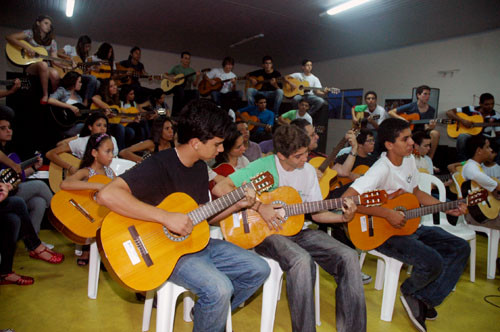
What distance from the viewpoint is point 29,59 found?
5043mm

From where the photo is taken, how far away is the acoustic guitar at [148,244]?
163cm

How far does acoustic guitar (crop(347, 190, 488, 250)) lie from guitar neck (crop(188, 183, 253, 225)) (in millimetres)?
1009

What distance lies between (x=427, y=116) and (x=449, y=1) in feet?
6.77

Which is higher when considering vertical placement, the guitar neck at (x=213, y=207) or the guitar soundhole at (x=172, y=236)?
the guitar neck at (x=213, y=207)

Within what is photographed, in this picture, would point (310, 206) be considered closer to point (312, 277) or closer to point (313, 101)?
point (312, 277)

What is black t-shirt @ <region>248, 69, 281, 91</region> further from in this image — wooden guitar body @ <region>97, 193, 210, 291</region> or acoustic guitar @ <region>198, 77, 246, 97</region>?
wooden guitar body @ <region>97, 193, 210, 291</region>

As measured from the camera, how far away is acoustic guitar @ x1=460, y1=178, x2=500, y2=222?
3424 mm

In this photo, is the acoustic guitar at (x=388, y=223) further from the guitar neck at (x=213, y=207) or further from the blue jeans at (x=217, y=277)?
the guitar neck at (x=213, y=207)

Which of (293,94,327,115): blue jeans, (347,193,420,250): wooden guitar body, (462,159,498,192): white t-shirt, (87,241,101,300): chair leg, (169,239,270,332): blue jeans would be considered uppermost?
(293,94,327,115): blue jeans

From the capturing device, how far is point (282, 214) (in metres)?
2.25

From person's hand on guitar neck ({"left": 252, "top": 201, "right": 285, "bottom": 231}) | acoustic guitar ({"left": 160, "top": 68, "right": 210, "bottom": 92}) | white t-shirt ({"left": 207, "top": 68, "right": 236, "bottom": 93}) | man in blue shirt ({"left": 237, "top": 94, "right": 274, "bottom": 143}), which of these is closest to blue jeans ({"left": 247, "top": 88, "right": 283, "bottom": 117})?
man in blue shirt ({"left": 237, "top": 94, "right": 274, "bottom": 143})

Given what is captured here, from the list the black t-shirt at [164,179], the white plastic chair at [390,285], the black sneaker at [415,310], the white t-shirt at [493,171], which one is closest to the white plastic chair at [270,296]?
the black t-shirt at [164,179]

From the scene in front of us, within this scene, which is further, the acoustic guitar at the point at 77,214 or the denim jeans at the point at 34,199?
the denim jeans at the point at 34,199

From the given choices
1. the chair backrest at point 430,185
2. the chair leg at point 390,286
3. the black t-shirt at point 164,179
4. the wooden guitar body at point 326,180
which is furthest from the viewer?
the wooden guitar body at point 326,180
